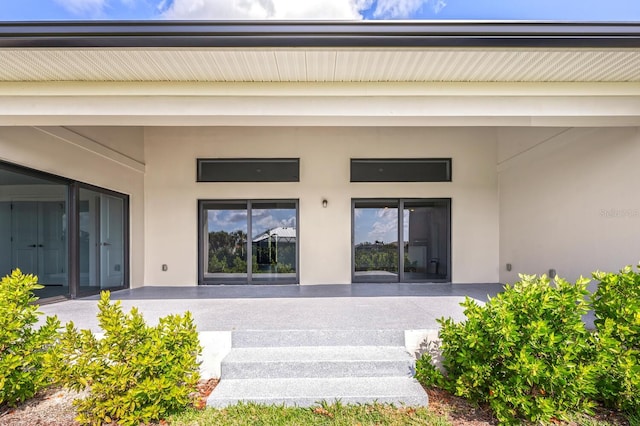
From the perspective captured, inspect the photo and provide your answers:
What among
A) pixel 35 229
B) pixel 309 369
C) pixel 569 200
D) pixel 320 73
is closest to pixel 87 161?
pixel 35 229

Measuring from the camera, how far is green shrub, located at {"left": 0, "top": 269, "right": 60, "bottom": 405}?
9.68 ft

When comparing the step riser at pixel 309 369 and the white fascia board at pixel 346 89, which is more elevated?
the white fascia board at pixel 346 89

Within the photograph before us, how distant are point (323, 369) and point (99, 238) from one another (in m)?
5.35

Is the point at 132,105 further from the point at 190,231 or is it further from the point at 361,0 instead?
the point at 361,0

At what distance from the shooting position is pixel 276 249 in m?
8.02

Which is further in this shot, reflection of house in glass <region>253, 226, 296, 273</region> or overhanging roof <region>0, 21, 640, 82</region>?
reflection of house in glass <region>253, 226, 296, 273</region>

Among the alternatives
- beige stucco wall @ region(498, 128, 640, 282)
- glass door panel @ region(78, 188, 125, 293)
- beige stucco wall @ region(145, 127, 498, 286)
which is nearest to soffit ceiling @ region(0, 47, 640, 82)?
beige stucco wall @ region(498, 128, 640, 282)

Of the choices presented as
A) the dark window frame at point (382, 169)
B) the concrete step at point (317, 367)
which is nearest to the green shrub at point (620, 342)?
the concrete step at point (317, 367)

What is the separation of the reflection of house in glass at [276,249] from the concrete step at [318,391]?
464 cm

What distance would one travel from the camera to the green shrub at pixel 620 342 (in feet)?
9.34

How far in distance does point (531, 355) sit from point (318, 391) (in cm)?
179

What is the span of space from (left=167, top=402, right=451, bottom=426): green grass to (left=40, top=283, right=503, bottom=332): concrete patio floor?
102cm

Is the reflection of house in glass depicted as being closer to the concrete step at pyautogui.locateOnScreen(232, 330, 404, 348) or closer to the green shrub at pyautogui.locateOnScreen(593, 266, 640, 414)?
the concrete step at pyautogui.locateOnScreen(232, 330, 404, 348)

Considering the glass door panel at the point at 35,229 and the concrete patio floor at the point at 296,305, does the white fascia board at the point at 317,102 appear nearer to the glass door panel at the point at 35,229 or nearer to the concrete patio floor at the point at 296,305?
the glass door panel at the point at 35,229
